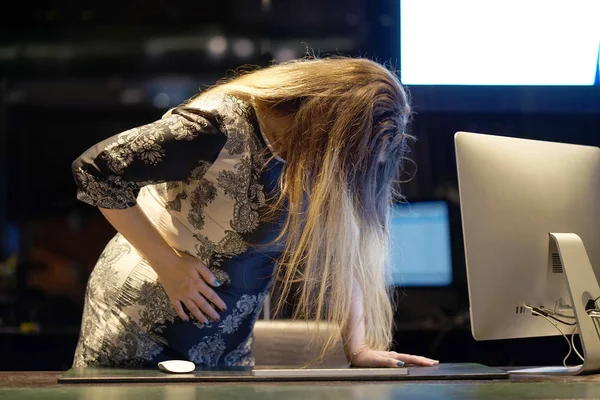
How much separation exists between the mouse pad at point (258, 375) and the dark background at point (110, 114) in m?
1.54

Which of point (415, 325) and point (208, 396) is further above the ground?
point (208, 396)

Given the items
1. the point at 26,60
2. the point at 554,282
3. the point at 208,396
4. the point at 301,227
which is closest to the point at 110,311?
the point at 301,227

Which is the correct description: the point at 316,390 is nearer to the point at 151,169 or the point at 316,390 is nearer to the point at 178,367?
the point at 178,367

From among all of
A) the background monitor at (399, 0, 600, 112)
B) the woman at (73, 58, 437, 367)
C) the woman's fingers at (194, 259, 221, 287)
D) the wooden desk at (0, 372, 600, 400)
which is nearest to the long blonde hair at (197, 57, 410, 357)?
the woman at (73, 58, 437, 367)

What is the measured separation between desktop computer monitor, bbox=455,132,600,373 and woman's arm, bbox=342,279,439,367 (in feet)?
0.44

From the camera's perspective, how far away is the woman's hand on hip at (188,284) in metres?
1.34

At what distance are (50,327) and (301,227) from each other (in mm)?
1655

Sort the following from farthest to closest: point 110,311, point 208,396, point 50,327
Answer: point 50,327 → point 110,311 → point 208,396

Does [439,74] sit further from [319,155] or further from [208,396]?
[208,396]

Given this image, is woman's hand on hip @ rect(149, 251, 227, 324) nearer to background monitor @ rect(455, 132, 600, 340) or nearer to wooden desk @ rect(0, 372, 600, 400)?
wooden desk @ rect(0, 372, 600, 400)

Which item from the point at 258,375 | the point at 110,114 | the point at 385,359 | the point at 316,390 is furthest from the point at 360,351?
the point at 110,114

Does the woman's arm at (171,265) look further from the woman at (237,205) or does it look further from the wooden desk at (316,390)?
the wooden desk at (316,390)

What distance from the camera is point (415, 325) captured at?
2771 mm

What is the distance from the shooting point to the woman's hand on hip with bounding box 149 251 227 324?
1.34 metres
